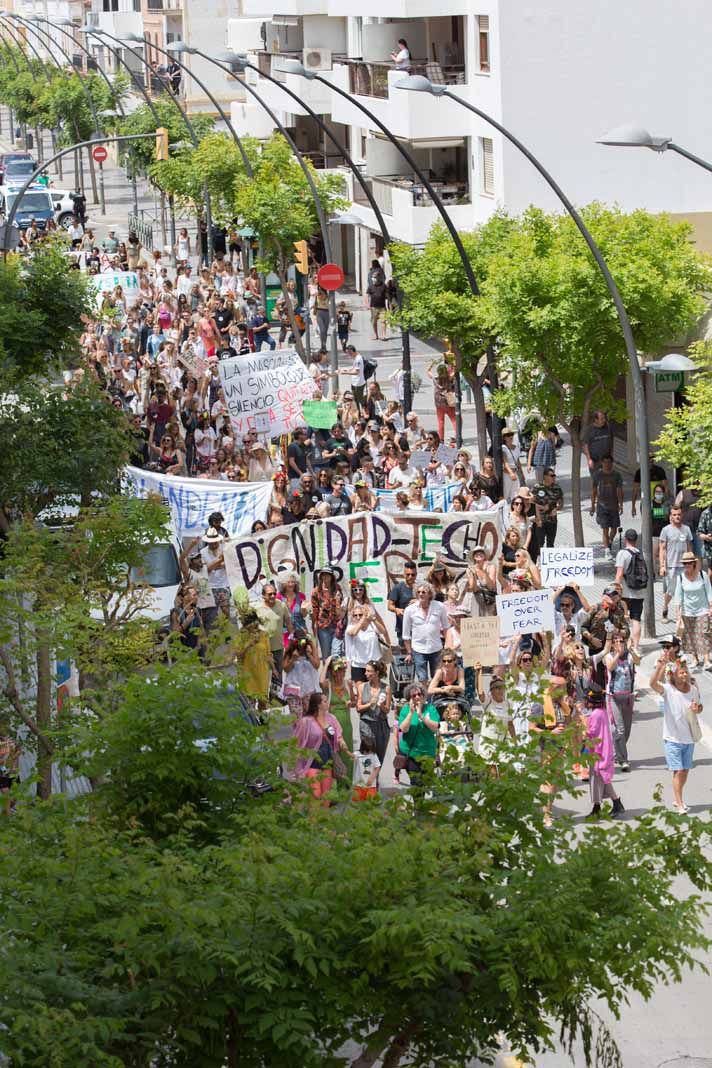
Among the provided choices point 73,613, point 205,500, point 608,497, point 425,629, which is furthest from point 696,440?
point 73,613

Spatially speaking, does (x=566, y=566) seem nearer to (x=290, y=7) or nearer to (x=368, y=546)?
(x=368, y=546)

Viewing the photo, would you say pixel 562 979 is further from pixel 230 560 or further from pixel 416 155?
pixel 416 155

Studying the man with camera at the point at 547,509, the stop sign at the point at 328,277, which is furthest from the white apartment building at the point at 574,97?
the man with camera at the point at 547,509

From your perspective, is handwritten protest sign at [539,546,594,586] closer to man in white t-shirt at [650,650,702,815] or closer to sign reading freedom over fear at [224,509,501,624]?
sign reading freedom over fear at [224,509,501,624]

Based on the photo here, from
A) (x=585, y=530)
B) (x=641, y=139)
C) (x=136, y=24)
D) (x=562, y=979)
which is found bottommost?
(x=585, y=530)

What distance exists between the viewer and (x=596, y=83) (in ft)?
132

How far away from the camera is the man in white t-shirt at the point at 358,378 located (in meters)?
33.6

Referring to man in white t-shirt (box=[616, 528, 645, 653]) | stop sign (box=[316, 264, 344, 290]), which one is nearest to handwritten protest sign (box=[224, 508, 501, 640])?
man in white t-shirt (box=[616, 528, 645, 653])

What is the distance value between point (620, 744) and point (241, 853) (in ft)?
28.9

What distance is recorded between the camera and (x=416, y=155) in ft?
158

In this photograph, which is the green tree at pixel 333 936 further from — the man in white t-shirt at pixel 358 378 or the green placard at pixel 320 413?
the man in white t-shirt at pixel 358 378

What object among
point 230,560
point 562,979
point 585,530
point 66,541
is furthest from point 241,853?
point 585,530

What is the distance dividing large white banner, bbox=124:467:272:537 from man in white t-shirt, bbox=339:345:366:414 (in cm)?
983

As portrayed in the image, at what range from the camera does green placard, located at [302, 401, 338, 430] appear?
90.7 feet
